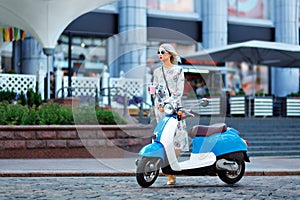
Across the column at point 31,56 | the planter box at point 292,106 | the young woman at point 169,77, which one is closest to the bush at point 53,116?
the young woman at point 169,77

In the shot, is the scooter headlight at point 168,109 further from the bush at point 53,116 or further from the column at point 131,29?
the column at point 131,29

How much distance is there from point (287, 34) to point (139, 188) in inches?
979

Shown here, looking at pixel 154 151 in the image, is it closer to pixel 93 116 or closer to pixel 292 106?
pixel 93 116

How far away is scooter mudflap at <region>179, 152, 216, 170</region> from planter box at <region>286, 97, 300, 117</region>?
14425 millimetres

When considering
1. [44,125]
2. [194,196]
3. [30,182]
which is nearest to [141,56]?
[44,125]

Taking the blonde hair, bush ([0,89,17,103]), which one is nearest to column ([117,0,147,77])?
bush ([0,89,17,103])

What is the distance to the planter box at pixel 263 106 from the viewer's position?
68.9ft

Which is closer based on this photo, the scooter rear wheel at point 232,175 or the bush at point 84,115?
the scooter rear wheel at point 232,175

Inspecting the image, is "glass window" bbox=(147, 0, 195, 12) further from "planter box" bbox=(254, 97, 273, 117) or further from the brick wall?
the brick wall

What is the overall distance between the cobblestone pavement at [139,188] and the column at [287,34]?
72.1ft

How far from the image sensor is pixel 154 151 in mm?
7785

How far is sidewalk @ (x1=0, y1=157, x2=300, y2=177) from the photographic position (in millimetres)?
10141

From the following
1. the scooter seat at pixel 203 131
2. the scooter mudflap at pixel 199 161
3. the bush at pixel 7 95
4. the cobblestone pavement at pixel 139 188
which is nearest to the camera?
the cobblestone pavement at pixel 139 188

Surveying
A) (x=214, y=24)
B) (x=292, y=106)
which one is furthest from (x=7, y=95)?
(x=214, y=24)
